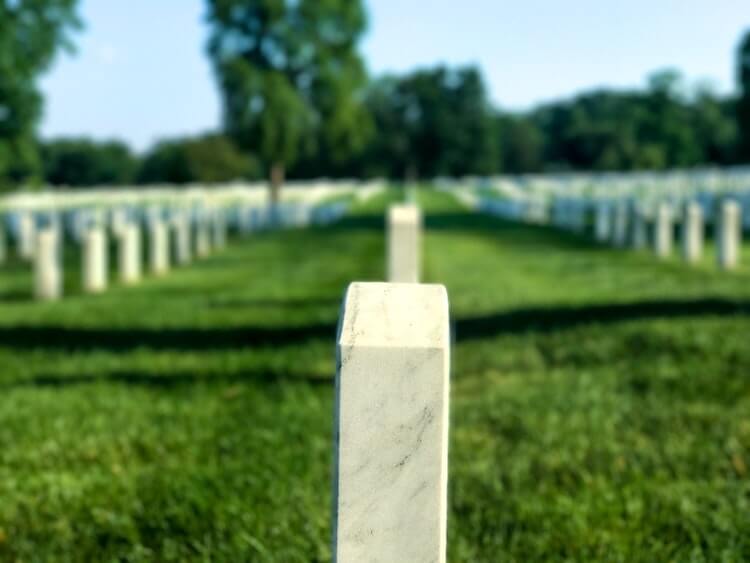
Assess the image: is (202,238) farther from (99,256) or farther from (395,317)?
(395,317)

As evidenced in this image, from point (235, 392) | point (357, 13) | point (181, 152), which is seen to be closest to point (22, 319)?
point (235, 392)

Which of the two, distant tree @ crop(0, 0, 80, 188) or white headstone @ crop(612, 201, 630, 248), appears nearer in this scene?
white headstone @ crop(612, 201, 630, 248)

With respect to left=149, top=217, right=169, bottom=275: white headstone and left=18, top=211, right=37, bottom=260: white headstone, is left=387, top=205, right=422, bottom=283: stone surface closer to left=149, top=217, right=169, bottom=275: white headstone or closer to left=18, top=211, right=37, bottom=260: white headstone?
left=149, top=217, right=169, bottom=275: white headstone

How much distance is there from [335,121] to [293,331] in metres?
41.8

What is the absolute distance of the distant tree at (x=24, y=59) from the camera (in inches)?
1043

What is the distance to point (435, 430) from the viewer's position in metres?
2.10

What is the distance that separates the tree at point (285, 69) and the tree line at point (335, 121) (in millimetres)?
58

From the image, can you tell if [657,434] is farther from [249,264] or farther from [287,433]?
[249,264]

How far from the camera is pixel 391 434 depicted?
6.92ft

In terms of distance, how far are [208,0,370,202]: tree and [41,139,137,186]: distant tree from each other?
57.1 m

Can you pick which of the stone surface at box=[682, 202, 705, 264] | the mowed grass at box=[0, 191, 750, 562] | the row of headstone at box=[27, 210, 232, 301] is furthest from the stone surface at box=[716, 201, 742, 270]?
the row of headstone at box=[27, 210, 232, 301]

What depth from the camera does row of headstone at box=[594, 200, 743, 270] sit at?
1691 centimetres

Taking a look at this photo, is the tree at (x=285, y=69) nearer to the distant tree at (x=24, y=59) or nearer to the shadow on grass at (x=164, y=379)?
the distant tree at (x=24, y=59)

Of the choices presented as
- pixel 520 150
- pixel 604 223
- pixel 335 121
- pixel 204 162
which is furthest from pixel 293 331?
pixel 520 150
